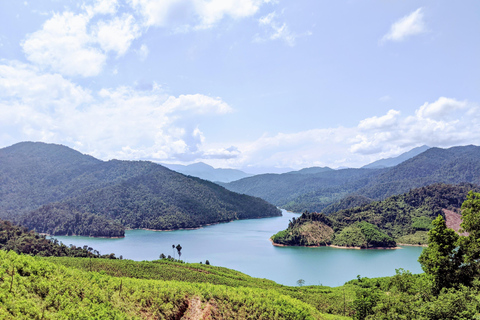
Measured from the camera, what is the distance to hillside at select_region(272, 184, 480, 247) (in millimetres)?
93250

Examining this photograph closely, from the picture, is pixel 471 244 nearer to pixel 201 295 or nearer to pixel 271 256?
pixel 201 295

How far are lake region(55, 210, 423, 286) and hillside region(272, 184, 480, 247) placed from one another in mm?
4807

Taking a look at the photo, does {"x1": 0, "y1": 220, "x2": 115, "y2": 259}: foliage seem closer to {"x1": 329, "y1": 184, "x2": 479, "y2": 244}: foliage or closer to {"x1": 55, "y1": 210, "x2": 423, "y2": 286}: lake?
{"x1": 55, "y1": 210, "x2": 423, "y2": 286}: lake

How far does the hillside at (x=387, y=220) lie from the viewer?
9325 cm

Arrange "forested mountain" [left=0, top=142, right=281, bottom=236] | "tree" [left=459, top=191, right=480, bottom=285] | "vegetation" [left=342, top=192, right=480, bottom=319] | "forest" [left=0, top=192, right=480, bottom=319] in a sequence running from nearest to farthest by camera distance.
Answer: "forest" [left=0, top=192, right=480, bottom=319] < "vegetation" [left=342, top=192, right=480, bottom=319] < "tree" [left=459, top=191, right=480, bottom=285] < "forested mountain" [left=0, top=142, right=281, bottom=236]

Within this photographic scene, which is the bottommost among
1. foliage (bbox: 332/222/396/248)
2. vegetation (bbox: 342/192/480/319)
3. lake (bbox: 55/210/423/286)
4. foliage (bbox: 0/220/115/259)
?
lake (bbox: 55/210/423/286)

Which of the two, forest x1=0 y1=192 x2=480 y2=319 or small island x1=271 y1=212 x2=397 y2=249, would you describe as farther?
small island x1=271 y1=212 x2=397 y2=249

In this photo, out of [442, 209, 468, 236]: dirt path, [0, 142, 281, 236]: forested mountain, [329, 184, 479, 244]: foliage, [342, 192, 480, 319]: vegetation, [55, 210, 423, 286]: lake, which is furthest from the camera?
[0, 142, 281, 236]: forested mountain

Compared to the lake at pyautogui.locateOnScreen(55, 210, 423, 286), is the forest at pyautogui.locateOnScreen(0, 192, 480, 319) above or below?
above

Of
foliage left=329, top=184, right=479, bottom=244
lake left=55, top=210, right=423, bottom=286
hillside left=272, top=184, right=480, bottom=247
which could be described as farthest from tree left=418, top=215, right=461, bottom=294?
foliage left=329, top=184, right=479, bottom=244

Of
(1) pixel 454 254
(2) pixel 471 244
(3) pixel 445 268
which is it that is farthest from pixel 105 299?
(1) pixel 454 254

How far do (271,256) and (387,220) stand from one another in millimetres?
56145

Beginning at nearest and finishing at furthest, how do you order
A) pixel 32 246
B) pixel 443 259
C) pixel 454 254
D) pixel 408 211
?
pixel 443 259, pixel 454 254, pixel 32 246, pixel 408 211

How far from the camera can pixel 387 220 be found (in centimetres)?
10969
